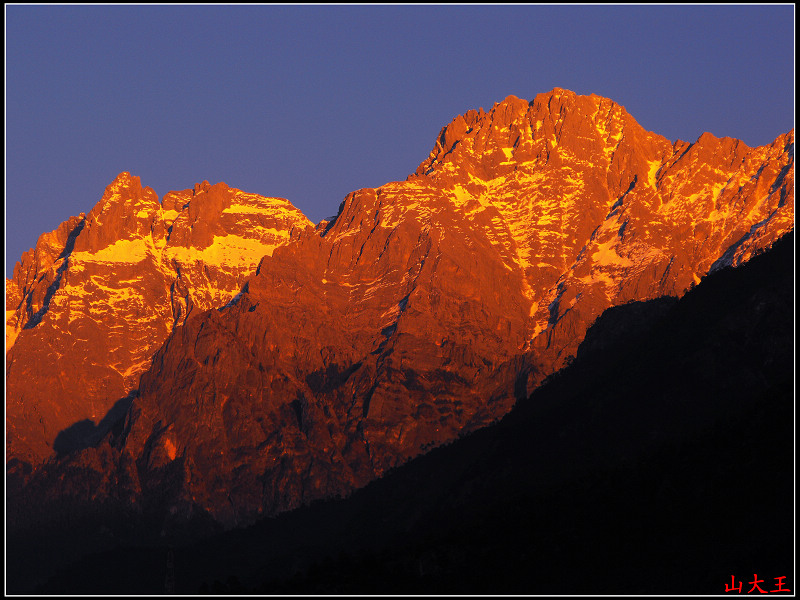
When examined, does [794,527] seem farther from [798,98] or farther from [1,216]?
[1,216]

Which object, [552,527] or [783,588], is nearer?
[783,588]

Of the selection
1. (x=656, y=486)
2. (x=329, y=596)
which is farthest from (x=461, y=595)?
(x=656, y=486)

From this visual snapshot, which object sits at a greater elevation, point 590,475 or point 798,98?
point 798,98

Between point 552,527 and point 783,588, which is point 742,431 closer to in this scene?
point 552,527

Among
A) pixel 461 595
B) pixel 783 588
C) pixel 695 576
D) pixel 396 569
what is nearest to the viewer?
pixel 783 588

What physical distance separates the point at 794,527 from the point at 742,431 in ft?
99.5

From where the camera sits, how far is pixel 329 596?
162 metres

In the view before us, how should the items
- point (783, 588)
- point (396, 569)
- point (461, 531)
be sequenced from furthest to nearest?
point (461, 531), point (396, 569), point (783, 588)

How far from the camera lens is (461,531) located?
19162 cm

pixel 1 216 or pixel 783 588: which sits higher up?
pixel 1 216

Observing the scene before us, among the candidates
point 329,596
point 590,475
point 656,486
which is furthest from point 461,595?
point 590,475

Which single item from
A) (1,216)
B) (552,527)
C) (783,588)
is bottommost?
(783,588)

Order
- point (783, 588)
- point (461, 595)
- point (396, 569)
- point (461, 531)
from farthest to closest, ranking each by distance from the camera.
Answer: point (461, 531), point (396, 569), point (461, 595), point (783, 588)

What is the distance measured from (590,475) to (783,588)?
6412cm
